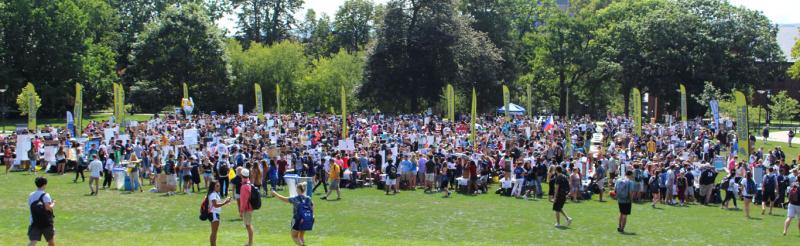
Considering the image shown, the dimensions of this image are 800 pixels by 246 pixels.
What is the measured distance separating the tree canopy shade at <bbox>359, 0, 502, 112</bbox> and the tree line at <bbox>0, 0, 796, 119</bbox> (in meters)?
0.09

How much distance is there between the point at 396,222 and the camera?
17.2 meters

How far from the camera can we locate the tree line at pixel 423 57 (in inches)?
2343

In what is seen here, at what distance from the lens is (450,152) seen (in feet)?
88.4

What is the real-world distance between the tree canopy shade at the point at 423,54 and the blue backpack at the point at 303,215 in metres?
47.0

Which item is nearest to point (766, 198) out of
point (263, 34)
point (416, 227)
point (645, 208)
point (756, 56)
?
point (645, 208)

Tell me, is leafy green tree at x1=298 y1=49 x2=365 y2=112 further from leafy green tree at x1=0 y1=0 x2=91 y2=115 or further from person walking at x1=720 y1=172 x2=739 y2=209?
person walking at x1=720 y1=172 x2=739 y2=209

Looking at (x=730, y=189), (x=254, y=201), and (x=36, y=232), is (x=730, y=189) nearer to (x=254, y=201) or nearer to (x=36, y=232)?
(x=254, y=201)

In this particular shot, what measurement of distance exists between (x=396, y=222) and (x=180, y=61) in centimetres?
5310

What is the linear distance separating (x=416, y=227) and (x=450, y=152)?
34.8 feet

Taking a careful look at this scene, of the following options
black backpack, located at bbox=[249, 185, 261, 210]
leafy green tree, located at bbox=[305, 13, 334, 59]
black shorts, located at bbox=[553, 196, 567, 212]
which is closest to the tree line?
leafy green tree, located at bbox=[305, 13, 334, 59]

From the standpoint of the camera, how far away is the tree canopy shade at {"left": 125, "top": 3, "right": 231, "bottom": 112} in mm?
65875

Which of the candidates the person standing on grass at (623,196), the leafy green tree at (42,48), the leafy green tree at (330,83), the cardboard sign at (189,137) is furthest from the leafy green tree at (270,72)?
the person standing on grass at (623,196)

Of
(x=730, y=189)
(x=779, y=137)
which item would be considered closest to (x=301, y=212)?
(x=730, y=189)

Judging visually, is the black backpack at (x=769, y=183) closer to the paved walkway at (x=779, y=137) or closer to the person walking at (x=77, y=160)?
the person walking at (x=77, y=160)
